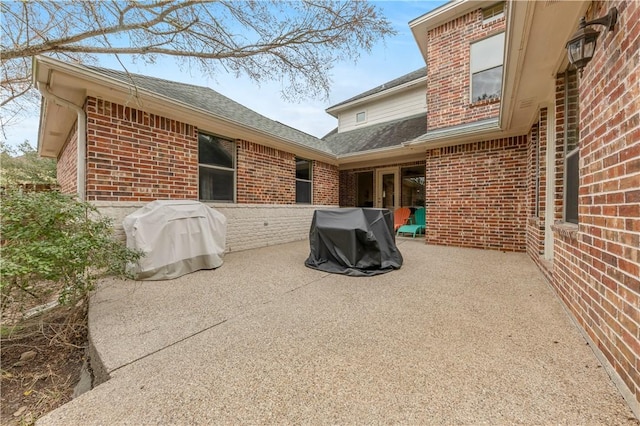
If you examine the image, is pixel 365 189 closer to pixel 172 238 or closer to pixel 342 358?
pixel 172 238

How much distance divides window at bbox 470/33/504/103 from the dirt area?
8.61 metres

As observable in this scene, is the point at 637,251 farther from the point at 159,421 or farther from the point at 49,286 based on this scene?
the point at 49,286

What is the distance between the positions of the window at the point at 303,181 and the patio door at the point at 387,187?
276 cm

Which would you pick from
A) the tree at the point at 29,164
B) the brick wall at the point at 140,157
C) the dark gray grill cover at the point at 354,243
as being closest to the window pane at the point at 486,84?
the dark gray grill cover at the point at 354,243

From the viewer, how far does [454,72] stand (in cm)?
691

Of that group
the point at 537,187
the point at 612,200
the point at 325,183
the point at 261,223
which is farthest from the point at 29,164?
the point at 537,187

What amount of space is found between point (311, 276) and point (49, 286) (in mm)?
2775

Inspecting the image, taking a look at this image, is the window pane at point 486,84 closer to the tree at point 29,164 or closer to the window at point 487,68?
the window at point 487,68

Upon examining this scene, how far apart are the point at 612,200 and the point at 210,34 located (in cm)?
487

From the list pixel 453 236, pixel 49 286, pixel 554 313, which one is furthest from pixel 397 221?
pixel 49 286

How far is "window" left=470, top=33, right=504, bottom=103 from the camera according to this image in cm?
639

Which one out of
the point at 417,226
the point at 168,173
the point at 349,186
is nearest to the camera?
the point at 168,173

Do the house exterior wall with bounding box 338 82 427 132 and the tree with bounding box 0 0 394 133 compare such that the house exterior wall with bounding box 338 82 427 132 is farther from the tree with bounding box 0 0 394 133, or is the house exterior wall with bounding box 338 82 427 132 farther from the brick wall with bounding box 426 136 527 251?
the tree with bounding box 0 0 394 133

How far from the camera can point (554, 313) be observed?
241cm
